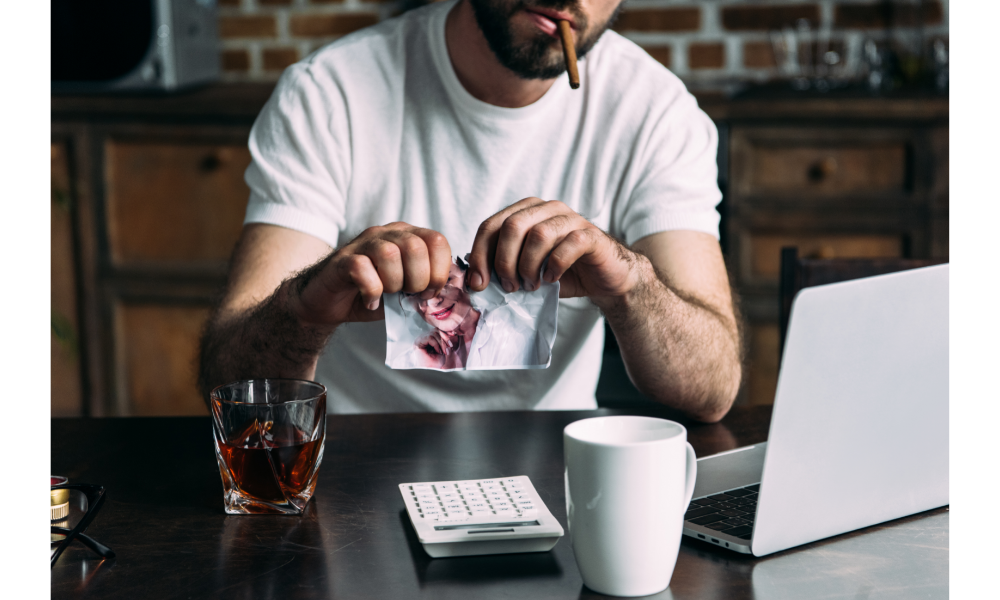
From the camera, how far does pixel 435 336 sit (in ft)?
2.52

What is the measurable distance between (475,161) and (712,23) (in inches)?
48.7

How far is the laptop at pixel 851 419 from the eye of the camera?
576 mm

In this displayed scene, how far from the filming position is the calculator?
2.03 feet

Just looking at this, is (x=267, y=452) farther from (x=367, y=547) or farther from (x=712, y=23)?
(x=712, y=23)

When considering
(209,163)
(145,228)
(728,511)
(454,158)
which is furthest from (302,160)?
(145,228)

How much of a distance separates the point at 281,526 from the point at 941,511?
1.68ft

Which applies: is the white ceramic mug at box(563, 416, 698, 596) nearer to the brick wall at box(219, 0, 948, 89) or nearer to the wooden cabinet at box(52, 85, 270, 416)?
the wooden cabinet at box(52, 85, 270, 416)

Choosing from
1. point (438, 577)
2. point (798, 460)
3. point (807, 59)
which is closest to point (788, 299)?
point (798, 460)

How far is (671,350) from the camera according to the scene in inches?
39.3

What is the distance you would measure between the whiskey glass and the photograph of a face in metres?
0.10

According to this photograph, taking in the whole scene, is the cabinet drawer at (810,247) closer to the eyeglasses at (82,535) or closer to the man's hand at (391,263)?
the man's hand at (391,263)

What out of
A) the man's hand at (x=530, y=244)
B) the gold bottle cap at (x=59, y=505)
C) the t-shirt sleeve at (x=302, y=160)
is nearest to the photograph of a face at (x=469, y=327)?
the man's hand at (x=530, y=244)

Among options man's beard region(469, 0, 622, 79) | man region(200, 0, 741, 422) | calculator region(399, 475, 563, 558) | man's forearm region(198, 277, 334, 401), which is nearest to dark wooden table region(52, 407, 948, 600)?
calculator region(399, 475, 563, 558)

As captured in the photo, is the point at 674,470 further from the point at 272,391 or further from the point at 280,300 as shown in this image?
the point at 280,300
